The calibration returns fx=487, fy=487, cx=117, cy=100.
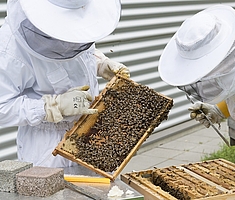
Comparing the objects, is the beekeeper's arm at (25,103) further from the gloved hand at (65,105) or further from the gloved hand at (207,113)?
the gloved hand at (207,113)

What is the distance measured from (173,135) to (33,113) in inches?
185

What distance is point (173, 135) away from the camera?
7.12 meters

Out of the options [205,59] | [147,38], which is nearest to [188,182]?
[205,59]

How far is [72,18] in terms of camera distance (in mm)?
2434

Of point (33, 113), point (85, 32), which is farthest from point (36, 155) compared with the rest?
point (85, 32)

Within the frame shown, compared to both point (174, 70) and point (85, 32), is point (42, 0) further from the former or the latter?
point (174, 70)

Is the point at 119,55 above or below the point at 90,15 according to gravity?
below

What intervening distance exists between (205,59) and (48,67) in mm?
859

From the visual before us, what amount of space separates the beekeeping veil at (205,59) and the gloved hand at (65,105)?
48 cm

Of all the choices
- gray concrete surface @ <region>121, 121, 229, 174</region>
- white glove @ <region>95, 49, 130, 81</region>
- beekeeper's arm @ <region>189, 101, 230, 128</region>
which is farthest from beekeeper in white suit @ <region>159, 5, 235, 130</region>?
gray concrete surface @ <region>121, 121, 229, 174</region>

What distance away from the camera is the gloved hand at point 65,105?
262 cm

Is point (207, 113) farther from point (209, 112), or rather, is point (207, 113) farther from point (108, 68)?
point (108, 68)

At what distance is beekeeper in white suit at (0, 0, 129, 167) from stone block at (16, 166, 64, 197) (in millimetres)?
419

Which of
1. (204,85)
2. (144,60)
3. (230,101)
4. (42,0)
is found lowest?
(144,60)
